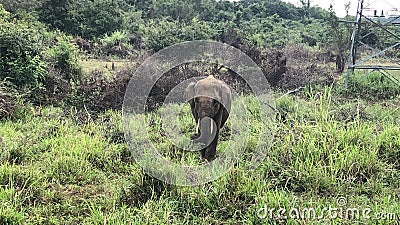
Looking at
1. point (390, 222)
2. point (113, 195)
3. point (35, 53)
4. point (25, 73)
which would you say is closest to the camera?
point (390, 222)

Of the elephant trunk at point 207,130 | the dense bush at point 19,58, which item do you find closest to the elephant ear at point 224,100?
the elephant trunk at point 207,130

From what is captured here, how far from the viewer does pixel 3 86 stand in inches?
291

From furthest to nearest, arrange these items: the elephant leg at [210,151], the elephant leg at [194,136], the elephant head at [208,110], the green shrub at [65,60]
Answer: the green shrub at [65,60] < the elephant leg at [194,136] < the elephant leg at [210,151] < the elephant head at [208,110]

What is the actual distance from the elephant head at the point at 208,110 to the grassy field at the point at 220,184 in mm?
283

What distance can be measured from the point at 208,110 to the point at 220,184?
4.89 ft

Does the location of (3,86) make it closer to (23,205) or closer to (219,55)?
(23,205)

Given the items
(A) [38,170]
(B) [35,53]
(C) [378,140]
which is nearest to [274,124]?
(C) [378,140]

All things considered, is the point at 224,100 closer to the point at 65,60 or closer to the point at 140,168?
the point at 140,168

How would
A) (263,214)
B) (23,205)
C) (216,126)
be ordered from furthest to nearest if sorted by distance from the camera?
(216,126)
(23,205)
(263,214)

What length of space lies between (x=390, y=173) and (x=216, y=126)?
2390mm

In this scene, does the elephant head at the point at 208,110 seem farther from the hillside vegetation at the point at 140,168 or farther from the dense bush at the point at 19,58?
the dense bush at the point at 19,58

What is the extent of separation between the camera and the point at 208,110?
5.30 m

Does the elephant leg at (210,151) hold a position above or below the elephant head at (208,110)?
below

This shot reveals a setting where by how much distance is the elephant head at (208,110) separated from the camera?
210 inches
